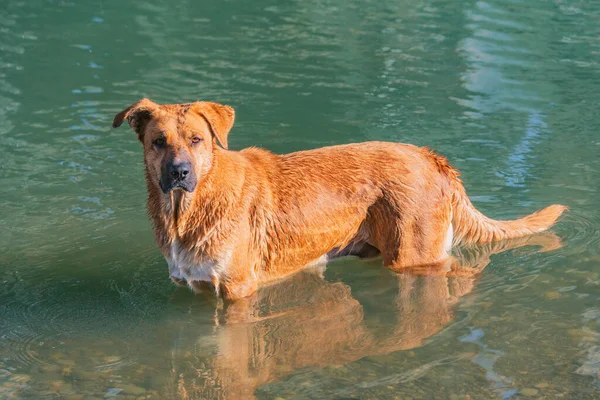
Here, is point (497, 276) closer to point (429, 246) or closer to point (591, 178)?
point (429, 246)

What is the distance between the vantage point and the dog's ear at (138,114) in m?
7.11

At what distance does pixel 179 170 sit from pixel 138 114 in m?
0.75

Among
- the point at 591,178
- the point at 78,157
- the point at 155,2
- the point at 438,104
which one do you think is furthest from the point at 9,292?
the point at 155,2

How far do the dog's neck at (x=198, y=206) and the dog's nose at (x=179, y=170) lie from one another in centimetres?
33

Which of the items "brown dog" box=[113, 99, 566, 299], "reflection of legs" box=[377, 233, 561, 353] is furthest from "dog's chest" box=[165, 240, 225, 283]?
"reflection of legs" box=[377, 233, 561, 353]

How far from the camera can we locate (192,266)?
7277 mm

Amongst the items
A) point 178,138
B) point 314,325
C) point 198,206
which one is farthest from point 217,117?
point 314,325

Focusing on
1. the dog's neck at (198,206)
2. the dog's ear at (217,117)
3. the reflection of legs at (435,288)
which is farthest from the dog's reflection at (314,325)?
the dog's ear at (217,117)

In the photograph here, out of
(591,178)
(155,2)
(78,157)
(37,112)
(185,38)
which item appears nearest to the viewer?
(591,178)

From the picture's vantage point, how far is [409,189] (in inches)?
301

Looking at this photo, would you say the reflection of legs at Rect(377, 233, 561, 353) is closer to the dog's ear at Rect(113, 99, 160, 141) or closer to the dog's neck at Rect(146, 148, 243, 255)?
the dog's neck at Rect(146, 148, 243, 255)

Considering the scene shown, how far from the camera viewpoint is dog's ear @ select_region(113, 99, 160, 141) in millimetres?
7109

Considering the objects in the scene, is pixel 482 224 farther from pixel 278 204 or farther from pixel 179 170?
pixel 179 170

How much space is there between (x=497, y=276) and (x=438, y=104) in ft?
19.7
